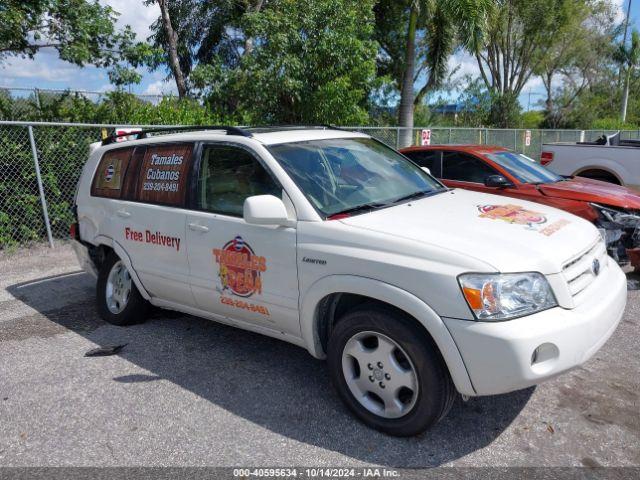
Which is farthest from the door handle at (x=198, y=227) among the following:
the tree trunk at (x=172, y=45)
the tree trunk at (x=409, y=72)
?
the tree trunk at (x=409, y=72)

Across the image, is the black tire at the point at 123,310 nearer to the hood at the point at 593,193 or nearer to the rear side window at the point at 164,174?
the rear side window at the point at 164,174

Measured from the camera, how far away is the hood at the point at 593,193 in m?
6.61

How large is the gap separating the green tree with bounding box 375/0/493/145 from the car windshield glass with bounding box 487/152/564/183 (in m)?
7.37

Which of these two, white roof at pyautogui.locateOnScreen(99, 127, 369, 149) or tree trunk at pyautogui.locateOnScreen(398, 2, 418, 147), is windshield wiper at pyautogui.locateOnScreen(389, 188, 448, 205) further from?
tree trunk at pyautogui.locateOnScreen(398, 2, 418, 147)

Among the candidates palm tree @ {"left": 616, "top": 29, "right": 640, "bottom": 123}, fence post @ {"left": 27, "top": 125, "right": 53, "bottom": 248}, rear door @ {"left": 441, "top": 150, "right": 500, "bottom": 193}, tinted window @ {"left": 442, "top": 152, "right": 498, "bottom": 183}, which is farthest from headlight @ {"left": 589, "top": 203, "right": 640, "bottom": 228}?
palm tree @ {"left": 616, "top": 29, "right": 640, "bottom": 123}

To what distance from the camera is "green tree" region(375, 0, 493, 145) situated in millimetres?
16438

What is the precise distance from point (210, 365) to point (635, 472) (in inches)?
114

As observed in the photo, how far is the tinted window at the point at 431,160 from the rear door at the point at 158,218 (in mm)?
4408

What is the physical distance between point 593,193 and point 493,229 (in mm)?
4201

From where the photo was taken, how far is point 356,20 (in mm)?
15320

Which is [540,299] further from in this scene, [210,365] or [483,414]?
[210,365]

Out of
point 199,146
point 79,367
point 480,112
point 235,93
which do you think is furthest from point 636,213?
point 480,112

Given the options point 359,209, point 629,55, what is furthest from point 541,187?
point 629,55

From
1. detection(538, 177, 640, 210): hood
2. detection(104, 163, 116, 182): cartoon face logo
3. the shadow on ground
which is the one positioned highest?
detection(104, 163, 116, 182): cartoon face logo
